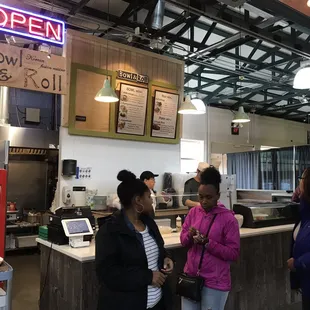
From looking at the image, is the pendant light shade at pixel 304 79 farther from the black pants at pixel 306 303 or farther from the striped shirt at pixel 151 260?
the striped shirt at pixel 151 260

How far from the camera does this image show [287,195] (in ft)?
25.5

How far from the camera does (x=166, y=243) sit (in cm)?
303

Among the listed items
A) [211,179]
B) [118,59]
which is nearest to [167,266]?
[211,179]

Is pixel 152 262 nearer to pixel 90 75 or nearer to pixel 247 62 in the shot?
pixel 90 75

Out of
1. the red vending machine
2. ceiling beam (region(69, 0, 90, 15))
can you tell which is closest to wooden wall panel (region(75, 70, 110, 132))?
ceiling beam (region(69, 0, 90, 15))

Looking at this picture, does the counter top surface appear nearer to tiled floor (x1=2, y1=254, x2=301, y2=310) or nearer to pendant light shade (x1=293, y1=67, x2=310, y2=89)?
tiled floor (x1=2, y1=254, x2=301, y2=310)

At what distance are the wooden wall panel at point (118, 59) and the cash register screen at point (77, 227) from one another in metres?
2.63

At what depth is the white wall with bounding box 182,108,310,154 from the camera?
9.42m

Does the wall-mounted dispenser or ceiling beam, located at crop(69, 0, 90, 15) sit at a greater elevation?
ceiling beam, located at crop(69, 0, 90, 15)

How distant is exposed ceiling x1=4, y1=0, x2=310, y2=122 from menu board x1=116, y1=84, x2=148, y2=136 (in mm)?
806

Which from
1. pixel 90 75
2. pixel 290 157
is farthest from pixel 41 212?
pixel 290 157

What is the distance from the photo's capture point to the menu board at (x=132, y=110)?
231 inches

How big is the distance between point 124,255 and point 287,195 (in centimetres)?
671

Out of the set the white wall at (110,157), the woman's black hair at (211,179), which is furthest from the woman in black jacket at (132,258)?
the white wall at (110,157)
